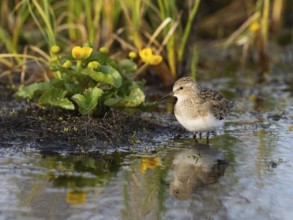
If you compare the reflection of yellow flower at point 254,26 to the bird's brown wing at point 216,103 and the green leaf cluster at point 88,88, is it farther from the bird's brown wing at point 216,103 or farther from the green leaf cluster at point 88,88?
the green leaf cluster at point 88,88

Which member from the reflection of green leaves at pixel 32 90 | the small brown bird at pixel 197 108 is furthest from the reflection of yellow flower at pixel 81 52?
the small brown bird at pixel 197 108

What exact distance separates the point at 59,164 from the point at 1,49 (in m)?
5.69

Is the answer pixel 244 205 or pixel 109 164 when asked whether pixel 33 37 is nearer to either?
pixel 109 164

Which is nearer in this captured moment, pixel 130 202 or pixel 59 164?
pixel 130 202

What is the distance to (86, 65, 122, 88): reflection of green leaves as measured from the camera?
7715 mm

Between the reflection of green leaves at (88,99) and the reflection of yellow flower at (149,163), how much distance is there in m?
1.03

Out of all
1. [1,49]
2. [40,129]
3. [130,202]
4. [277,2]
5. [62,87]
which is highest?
[277,2]

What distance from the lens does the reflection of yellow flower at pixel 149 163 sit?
6.82m

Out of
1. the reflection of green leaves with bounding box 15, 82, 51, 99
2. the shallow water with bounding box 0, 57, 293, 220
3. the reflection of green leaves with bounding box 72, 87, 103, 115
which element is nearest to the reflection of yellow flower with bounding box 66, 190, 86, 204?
the shallow water with bounding box 0, 57, 293, 220

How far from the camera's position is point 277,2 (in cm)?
1441

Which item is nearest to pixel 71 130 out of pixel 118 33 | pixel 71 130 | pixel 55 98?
pixel 71 130

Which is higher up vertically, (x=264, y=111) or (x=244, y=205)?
(x=264, y=111)

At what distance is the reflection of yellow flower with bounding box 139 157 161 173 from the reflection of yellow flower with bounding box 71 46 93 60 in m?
1.44

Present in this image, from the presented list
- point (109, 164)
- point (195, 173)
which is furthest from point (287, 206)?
point (109, 164)
